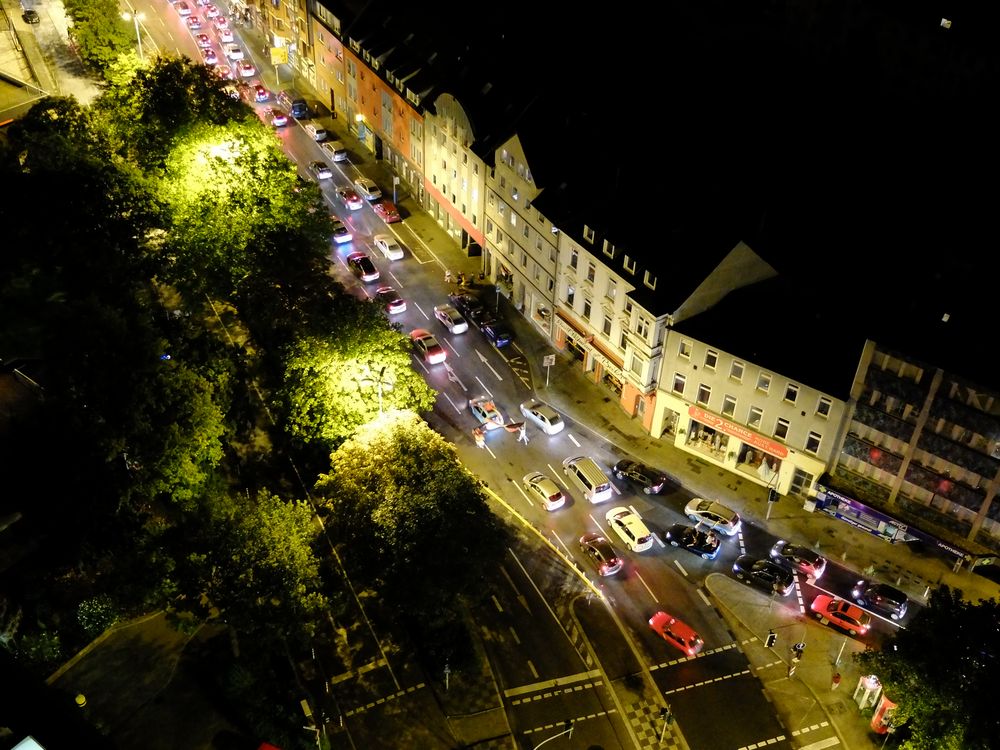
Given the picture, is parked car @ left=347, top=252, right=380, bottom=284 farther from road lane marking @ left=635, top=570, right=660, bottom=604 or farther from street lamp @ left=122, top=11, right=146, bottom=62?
street lamp @ left=122, top=11, right=146, bottom=62

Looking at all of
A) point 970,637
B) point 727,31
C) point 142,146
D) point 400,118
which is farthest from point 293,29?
point 970,637

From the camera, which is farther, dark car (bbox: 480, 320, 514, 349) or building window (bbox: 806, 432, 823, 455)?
dark car (bbox: 480, 320, 514, 349)

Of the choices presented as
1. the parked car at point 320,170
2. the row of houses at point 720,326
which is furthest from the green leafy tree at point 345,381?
the parked car at point 320,170

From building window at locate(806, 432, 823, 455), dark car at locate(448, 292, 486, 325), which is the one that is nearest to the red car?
dark car at locate(448, 292, 486, 325)

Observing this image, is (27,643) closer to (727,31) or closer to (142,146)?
(142,146)

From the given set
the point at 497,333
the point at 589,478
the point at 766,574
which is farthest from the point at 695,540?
the point at 497,333

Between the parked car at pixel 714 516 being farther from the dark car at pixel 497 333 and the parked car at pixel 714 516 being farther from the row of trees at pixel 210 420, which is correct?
the dark car at pixel 497 333
